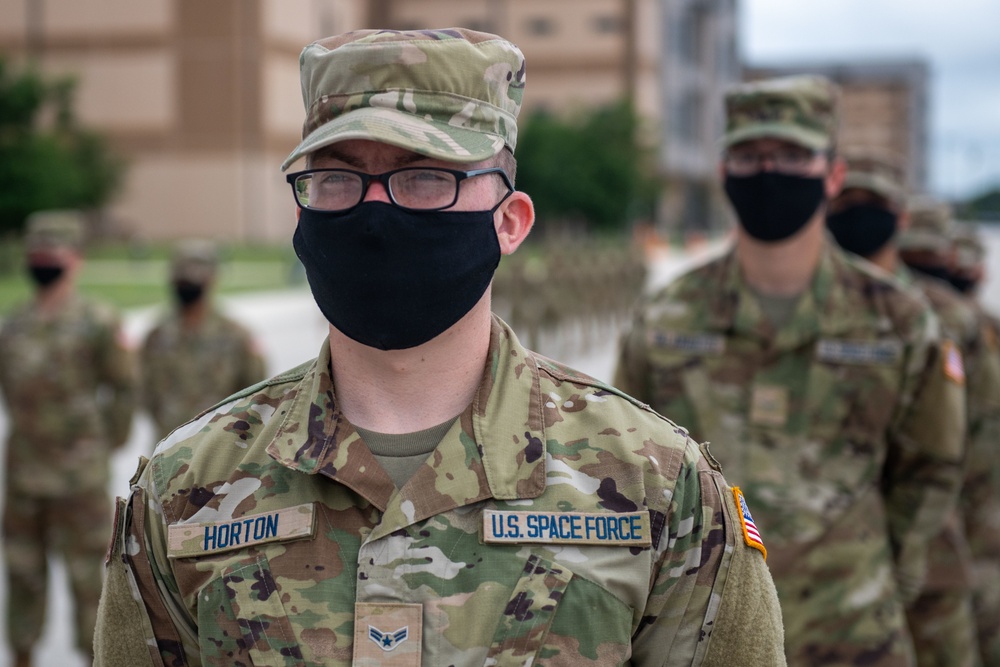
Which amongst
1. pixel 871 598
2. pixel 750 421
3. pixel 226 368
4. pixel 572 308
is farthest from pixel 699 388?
pixel 572 308

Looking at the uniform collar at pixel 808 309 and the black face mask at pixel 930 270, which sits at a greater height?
the uniform collar at pixel 808 309

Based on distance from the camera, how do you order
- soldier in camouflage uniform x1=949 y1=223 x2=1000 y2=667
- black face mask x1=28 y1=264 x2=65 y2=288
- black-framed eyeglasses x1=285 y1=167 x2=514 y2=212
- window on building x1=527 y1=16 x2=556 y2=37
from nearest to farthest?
1. black-framed eyeglasses x1=285 y1=167 x2=514 y2=212
2. soldier in camouflage uniform x1=949 y1=223 x2=1000 y2=667
3. black face mask x1=28 y1=264 x2=65 y2=288
4. window on building x1=527 y1=16 x2=556 y2=37

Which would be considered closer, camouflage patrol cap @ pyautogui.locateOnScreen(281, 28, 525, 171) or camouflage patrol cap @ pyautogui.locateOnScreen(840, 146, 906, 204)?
camouflage patrol cap @ pyautogui.locateOnScreen(281, 28, 525, 171)

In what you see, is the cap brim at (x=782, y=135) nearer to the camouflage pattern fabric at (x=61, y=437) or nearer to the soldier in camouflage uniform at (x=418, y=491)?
the soldier in camouflage uniform at (x=418, y=491)

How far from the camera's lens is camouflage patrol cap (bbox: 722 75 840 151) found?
3943mm

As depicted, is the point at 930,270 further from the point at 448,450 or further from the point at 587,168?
the point at 587,168

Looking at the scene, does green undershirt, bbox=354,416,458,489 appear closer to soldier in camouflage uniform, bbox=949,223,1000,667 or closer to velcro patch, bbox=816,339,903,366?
velcro patch, bbox=816,339,903,366

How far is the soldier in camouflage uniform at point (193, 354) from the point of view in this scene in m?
6.64

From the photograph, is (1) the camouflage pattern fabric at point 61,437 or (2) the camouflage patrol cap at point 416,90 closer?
(2) the camouflage patrol cap at point 416,90

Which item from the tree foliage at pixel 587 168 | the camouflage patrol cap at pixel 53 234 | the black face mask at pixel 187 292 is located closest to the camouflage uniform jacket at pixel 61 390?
the camouflage patrol cap at pixel 53 234

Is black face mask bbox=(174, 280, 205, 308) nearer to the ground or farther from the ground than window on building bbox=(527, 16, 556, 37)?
farther from the ground

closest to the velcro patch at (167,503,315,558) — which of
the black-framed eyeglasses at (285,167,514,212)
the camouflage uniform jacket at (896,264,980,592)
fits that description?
the black-framed eyeglasses at (285,167,514,212)

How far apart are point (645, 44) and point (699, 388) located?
2583 inches

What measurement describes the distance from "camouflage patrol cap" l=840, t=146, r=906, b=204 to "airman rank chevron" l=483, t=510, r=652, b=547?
360cm
